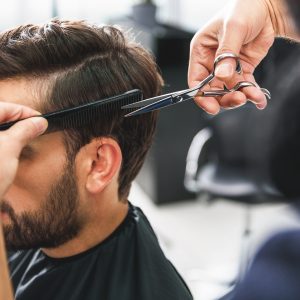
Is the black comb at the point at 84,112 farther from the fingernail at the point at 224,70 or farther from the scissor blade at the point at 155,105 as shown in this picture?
the fingernail at the point at 224,70

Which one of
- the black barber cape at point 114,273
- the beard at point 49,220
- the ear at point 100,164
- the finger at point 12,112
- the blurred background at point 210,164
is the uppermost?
the finger at point 12,112

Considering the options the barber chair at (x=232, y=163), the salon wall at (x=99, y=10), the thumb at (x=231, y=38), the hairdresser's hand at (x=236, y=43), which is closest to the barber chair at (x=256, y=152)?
the barber chair at (x=232, y=163)

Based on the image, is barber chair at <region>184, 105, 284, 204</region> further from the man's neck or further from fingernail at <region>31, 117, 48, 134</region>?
fingernail at <region>31, 117, 48, 134</region>

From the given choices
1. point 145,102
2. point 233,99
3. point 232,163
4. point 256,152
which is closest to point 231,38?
point 233,99

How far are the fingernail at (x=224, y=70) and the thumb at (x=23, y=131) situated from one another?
372 mm

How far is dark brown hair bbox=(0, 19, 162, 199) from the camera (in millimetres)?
1007

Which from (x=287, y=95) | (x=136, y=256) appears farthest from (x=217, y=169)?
(x=136, y=256)

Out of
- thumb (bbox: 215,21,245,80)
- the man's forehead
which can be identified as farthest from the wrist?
the man's forehead

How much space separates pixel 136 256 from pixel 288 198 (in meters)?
1.09

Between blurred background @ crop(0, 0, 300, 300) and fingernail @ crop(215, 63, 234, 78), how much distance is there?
0.77 metres

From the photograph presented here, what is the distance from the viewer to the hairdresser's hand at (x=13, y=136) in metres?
0.74

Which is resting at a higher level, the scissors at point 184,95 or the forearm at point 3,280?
the scissors at point 184,95

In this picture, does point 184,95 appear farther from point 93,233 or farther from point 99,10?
point 99,10

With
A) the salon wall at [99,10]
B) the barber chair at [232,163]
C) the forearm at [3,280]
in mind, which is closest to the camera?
the forearm at [3,280]
